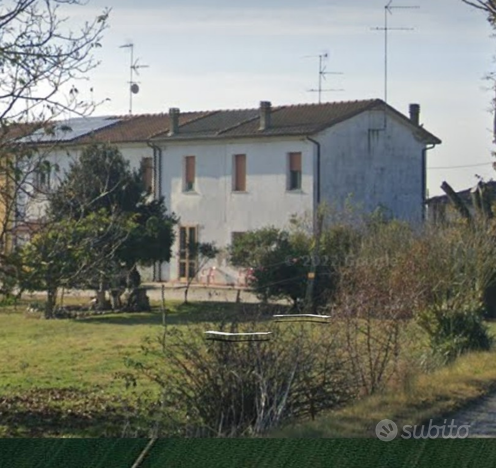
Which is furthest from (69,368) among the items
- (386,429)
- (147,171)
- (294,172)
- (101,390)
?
(294,172)

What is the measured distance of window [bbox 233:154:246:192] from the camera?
44812mm

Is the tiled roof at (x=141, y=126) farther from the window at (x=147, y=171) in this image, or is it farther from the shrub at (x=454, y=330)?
the shrub at (x=454, y=330)

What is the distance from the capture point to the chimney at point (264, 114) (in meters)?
44.2

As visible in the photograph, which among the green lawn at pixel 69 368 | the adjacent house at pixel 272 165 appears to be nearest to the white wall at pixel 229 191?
the adjacent house at pixel 272 165

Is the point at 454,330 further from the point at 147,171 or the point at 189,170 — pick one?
the point at 189,170

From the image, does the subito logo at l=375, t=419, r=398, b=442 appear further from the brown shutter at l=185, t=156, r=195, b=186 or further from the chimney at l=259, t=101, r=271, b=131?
the brown shutter at l=185, t=156, r=195, b=186

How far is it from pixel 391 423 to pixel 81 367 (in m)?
12.2

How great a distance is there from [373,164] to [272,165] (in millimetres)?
4283

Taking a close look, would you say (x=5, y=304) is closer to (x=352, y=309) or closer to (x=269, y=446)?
(x=352, y=309)

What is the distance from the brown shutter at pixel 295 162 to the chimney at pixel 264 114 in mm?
1613

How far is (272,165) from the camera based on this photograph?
145ft

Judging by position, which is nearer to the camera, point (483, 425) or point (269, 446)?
point (269, 446)

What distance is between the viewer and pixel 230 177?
44938 millimetres

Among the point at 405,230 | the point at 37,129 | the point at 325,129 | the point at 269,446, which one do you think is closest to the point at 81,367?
the point at 405,230
